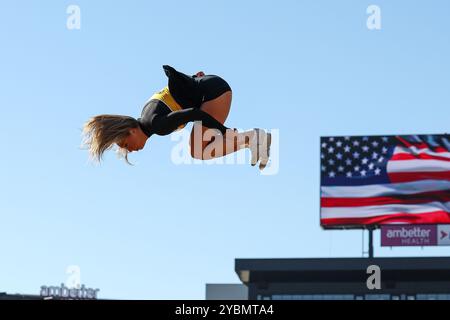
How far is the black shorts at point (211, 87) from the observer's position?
1130cm

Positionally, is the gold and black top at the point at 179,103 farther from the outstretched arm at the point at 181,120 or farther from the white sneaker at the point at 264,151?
the white sneaker at the point at 264,151

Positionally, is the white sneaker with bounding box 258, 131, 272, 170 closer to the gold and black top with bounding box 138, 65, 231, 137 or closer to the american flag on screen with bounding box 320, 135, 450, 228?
the gold and black top with bounding box 138, 65, 231, 137

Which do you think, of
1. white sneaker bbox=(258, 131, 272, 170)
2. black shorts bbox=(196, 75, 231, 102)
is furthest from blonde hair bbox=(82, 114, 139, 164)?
white sneaker bbox=(258, 131, 272, 170)

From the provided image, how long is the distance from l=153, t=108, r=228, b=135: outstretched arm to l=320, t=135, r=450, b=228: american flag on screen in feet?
149

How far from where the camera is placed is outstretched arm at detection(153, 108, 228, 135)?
10773 millimetres

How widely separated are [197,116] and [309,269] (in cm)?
5248

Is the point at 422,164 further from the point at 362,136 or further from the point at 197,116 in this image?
the point at 197,116

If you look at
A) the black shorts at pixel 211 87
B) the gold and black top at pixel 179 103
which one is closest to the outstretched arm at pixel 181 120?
the gold and black top at pixel 179 103

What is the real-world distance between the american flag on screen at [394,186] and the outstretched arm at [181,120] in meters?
45.3

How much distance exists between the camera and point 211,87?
11.3 metres
